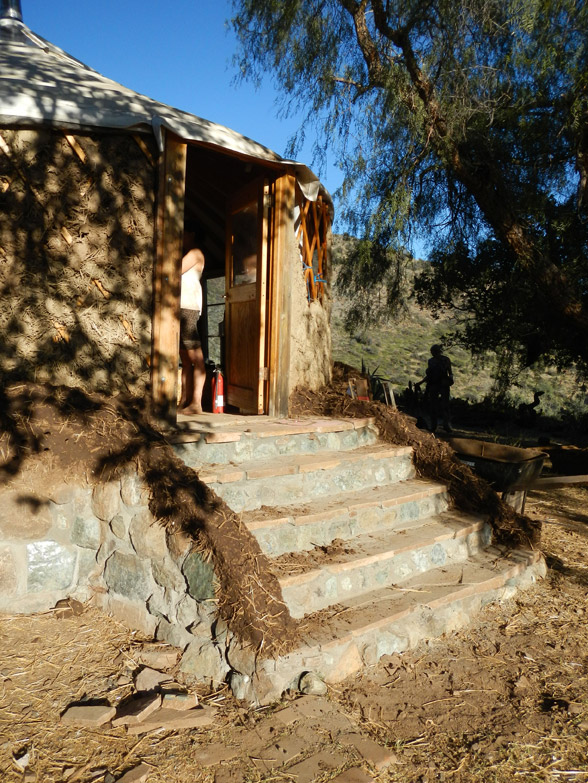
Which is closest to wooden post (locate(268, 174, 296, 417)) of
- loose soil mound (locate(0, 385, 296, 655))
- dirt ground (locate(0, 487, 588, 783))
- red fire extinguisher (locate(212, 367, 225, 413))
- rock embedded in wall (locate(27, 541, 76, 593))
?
red fire extinguisher (locate(212, 367, 225, 413))

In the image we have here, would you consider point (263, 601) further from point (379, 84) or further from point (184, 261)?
point (379, 84)

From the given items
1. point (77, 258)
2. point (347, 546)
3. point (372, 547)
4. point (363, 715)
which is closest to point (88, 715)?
point (363, 715)

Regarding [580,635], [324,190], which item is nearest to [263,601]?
[580,635]

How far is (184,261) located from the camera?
17.1ft

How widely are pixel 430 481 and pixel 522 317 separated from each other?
3.79 meters

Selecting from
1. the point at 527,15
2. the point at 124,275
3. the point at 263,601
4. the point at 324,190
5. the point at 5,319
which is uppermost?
the point at 527,15

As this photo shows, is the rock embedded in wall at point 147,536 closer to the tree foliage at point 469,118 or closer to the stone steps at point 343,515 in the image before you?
the stone steps at point 343,515

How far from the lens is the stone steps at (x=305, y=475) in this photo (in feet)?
13.1

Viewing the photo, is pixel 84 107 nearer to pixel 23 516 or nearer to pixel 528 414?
pixel 23 516

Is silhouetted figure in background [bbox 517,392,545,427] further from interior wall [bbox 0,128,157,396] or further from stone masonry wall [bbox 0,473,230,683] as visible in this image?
stone masonry wall [bbox 0,473,230,683]

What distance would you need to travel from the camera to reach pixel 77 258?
4289 millimetres

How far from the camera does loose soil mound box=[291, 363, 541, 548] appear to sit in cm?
482

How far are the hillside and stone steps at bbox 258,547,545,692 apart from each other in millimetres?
14971

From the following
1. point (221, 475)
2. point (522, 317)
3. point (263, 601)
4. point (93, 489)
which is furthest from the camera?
point (522, 317)
